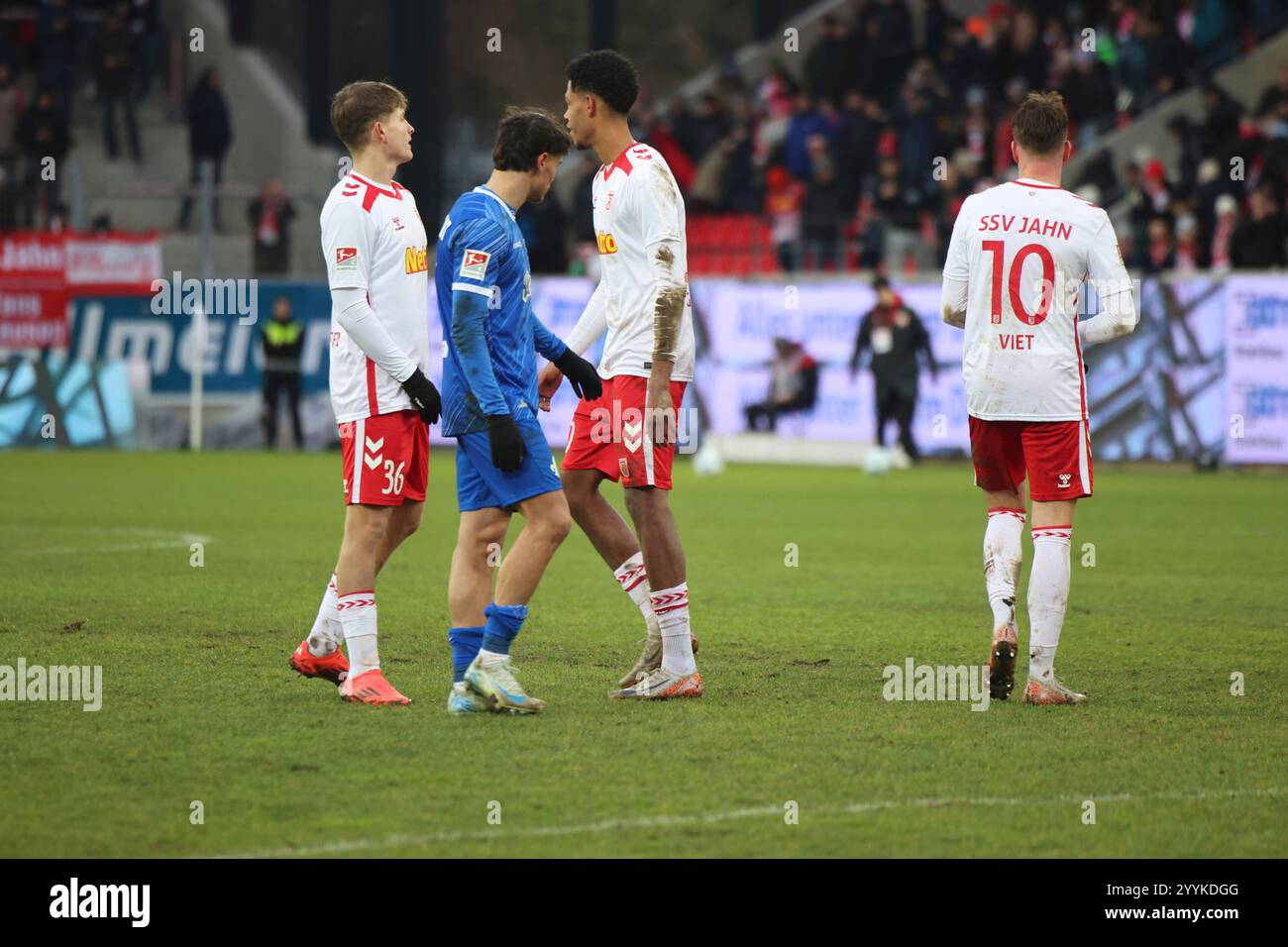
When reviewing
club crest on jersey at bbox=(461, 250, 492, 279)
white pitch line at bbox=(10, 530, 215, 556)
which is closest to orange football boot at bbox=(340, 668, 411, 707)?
club crest on jersey at bbox=(461, 250, 492, 279)

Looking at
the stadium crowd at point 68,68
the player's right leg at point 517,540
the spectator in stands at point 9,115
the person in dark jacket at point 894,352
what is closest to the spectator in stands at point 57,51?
the stadium crowd at point 68,68

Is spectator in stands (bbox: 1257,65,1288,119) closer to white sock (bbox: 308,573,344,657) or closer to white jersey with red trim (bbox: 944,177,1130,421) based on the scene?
white jersey with red trim (bbox: 944,177,1130,421)

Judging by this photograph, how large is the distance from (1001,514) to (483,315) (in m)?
2.22

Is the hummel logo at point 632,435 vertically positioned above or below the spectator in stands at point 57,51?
below

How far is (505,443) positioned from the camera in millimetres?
6496

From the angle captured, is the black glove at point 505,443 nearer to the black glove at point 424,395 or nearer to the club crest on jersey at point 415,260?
the black glove at point 424,395

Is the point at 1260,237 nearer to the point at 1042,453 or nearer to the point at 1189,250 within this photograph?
the point at 1189,250

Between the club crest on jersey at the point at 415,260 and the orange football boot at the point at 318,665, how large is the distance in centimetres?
149

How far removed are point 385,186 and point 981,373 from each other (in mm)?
2392

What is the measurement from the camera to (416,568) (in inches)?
468

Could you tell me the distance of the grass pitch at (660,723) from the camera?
5.09 m

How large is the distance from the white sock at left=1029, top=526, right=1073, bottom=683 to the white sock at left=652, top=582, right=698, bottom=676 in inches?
51.5
